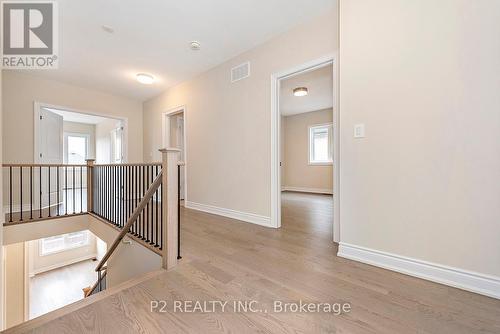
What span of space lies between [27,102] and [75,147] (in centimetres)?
507

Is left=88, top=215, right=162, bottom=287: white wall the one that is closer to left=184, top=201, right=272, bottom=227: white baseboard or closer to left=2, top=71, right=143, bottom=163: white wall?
left=184, top=201, right=272, bottom=227: white baseboard

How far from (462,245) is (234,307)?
Answer: 1.65 metres

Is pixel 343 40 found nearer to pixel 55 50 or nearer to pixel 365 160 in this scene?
pixel 365 160

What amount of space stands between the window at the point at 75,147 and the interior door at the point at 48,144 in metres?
4.00

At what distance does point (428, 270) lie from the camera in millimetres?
1573

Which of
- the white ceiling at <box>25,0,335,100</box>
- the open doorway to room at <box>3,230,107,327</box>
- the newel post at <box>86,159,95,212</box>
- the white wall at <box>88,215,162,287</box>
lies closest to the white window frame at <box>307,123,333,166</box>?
the white ceiling at <box>25,0,335,100</box>

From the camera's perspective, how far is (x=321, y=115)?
6.30 meters

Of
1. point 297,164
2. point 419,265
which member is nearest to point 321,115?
point 297,164

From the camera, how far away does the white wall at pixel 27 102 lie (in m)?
3.68

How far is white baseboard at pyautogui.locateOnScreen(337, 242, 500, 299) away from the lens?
138cm

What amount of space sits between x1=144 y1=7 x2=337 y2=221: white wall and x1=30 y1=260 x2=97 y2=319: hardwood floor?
12.5ft

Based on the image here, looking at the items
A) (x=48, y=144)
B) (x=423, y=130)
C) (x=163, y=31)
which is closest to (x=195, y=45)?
(x=163, y=31)

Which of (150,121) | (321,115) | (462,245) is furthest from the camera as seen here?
(321,115)

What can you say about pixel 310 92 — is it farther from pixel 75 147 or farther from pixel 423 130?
pixel 75 147
